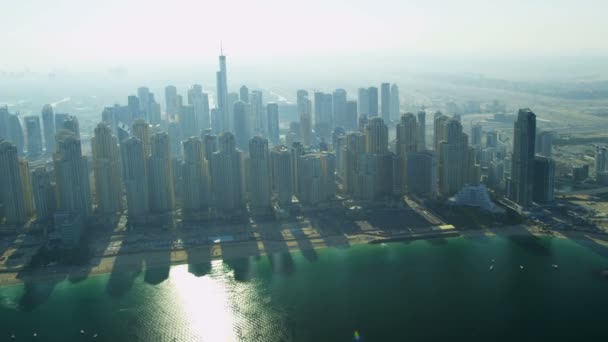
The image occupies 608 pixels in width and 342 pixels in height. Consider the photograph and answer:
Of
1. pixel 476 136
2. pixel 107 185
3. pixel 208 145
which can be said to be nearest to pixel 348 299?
pixel 107 185

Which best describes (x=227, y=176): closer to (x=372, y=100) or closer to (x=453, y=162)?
(x=453, y=162)

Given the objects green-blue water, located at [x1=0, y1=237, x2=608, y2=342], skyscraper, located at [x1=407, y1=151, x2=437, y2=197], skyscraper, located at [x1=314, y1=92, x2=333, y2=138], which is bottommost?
green-blue water, located at [x1=0, y1=237, x2=608, y2=342]

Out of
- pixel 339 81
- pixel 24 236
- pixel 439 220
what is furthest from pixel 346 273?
pixel 339 81

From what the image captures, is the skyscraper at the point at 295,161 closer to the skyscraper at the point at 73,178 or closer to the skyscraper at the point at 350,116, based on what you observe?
the skyscraper at the point at 73,178

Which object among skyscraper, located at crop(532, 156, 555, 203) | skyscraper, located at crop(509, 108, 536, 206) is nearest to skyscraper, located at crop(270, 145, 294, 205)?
skyscraper, located at crop(509, 108, 536, 206)

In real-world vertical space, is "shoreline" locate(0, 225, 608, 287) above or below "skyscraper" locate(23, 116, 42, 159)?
below

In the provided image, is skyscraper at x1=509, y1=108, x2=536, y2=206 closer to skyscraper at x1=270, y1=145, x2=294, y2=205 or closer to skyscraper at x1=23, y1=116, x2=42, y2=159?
skyscraper at x1=270, y1=145, x2=294, y2=205

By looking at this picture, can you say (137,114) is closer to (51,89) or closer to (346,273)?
(346,273)
